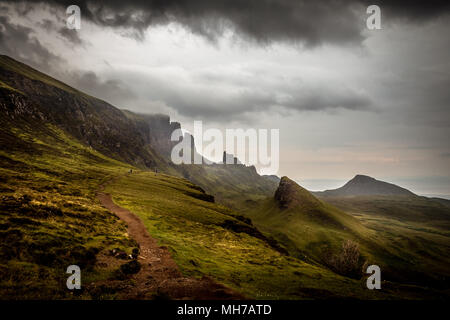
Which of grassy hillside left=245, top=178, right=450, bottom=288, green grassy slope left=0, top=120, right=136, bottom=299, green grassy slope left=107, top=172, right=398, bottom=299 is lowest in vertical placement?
grassy hillside left=245, top=178, right=450, bottom=288

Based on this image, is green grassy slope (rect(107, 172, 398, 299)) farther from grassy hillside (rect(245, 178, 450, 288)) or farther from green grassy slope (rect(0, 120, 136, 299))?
grassy hillside (rect(245, 178, 450, 288))

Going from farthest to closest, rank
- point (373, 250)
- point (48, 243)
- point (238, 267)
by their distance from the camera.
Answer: point (373, 250)
point (238, 267)
point (48, 243)

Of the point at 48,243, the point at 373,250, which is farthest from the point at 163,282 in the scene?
the point at 373,250

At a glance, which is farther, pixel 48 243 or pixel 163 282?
pixel 48 243

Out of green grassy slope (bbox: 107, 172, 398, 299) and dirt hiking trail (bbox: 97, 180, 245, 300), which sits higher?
dirt hiking trail (bbox: 97, 180, 245, 300)

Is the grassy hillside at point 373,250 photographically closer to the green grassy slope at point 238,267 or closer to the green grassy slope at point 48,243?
the green grassy slope at point 238,267

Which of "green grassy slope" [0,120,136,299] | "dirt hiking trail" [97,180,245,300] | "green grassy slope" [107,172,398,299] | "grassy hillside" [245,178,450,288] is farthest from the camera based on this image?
"grassy hillside" [245,178,450,288]

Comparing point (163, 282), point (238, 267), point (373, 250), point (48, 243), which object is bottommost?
point (373, 250)

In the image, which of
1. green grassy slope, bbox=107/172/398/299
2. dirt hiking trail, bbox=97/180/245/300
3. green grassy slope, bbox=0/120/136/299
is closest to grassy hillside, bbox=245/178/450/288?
green grassy slope, bbox=107/172/398/299

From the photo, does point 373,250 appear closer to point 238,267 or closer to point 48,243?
point 238,267
